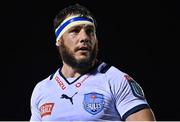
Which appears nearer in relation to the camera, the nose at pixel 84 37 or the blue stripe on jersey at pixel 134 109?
the blue stripe on jersey at pixel 134 109

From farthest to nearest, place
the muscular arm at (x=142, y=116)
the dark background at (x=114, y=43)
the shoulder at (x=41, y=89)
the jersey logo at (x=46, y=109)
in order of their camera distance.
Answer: the dark background at (x=114, y=43)
the shoulder at (x=41, y=89)
the jersey logo at (x=46, y=109)
the muscular arm at (x=142, y=116)

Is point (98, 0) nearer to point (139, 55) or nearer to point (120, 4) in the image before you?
point (120, 4)

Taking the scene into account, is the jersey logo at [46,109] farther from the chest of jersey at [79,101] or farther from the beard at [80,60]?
the beard at [80,60]

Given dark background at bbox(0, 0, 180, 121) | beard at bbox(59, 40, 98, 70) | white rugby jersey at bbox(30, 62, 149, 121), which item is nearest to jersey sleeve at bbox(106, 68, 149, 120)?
white rugby jersey at bbox(30, 62, 149, 121)

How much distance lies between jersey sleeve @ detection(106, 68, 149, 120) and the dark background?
186 centimetres

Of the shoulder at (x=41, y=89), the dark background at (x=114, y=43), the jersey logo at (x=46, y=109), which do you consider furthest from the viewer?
the dark background at (x=114, y=43)

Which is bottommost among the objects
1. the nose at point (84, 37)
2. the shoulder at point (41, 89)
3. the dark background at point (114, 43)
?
the shoulder at point (41, 89)

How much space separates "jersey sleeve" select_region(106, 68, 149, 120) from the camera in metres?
2.18

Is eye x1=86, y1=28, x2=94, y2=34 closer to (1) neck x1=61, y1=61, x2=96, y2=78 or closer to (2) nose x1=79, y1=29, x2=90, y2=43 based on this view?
(2) nose x1=79, y1=29, x2=90, y2=43

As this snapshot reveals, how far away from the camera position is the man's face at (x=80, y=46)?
2391 millimetres

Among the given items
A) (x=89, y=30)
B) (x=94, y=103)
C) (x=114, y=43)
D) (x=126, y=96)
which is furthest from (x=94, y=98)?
(x=114, y=43)

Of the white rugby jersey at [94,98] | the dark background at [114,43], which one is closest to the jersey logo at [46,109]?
the white rugby jersey at [94,98]

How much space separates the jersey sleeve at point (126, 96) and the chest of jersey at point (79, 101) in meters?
0.03

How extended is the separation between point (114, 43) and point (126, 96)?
2007mm
